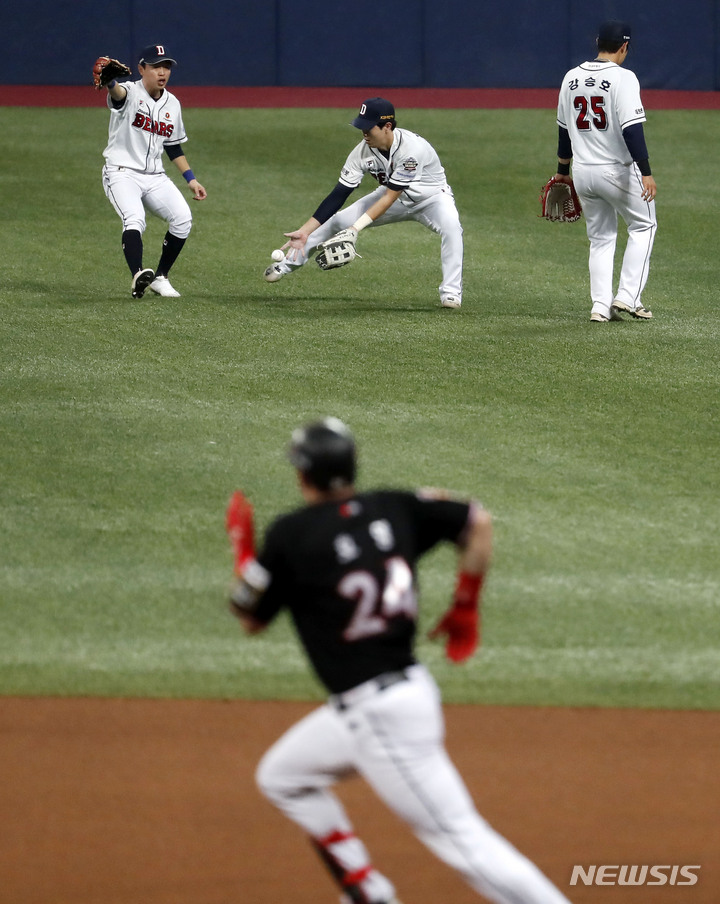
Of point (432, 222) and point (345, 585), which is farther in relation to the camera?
point (432, 222)

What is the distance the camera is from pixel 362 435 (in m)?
9.48

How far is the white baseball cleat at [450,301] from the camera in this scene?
42.2 ft

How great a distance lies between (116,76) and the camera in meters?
12.2

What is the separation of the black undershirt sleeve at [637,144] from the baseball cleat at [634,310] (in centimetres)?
122

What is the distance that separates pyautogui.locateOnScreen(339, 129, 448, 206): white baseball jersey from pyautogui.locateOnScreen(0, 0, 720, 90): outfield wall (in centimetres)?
1397

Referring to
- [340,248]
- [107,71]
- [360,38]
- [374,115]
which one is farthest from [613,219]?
[360,38]

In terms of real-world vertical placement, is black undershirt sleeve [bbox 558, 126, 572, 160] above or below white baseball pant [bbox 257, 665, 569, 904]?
above

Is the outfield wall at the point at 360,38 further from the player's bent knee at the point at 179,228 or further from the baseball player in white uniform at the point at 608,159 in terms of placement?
the baseball player in white uniform at the point at 608,159

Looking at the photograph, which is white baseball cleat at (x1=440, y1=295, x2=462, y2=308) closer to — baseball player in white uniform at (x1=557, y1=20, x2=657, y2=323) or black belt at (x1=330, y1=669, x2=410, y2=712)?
baseball player in white uniform at (x1=557, y1=20, x2=657, y2=323)

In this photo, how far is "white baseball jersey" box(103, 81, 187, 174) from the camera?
1259 centimetres

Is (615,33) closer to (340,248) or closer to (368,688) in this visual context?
(340,248)

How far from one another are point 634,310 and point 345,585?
8972 millimetres

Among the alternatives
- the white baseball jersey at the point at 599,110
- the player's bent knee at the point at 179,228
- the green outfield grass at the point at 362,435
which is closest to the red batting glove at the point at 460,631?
the green outfield grass at the point at 362,435

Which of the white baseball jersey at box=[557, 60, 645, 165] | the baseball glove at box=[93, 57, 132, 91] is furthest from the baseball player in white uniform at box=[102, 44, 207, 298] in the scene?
the white baseball jersey at box=[557, 60, 645, 165]
